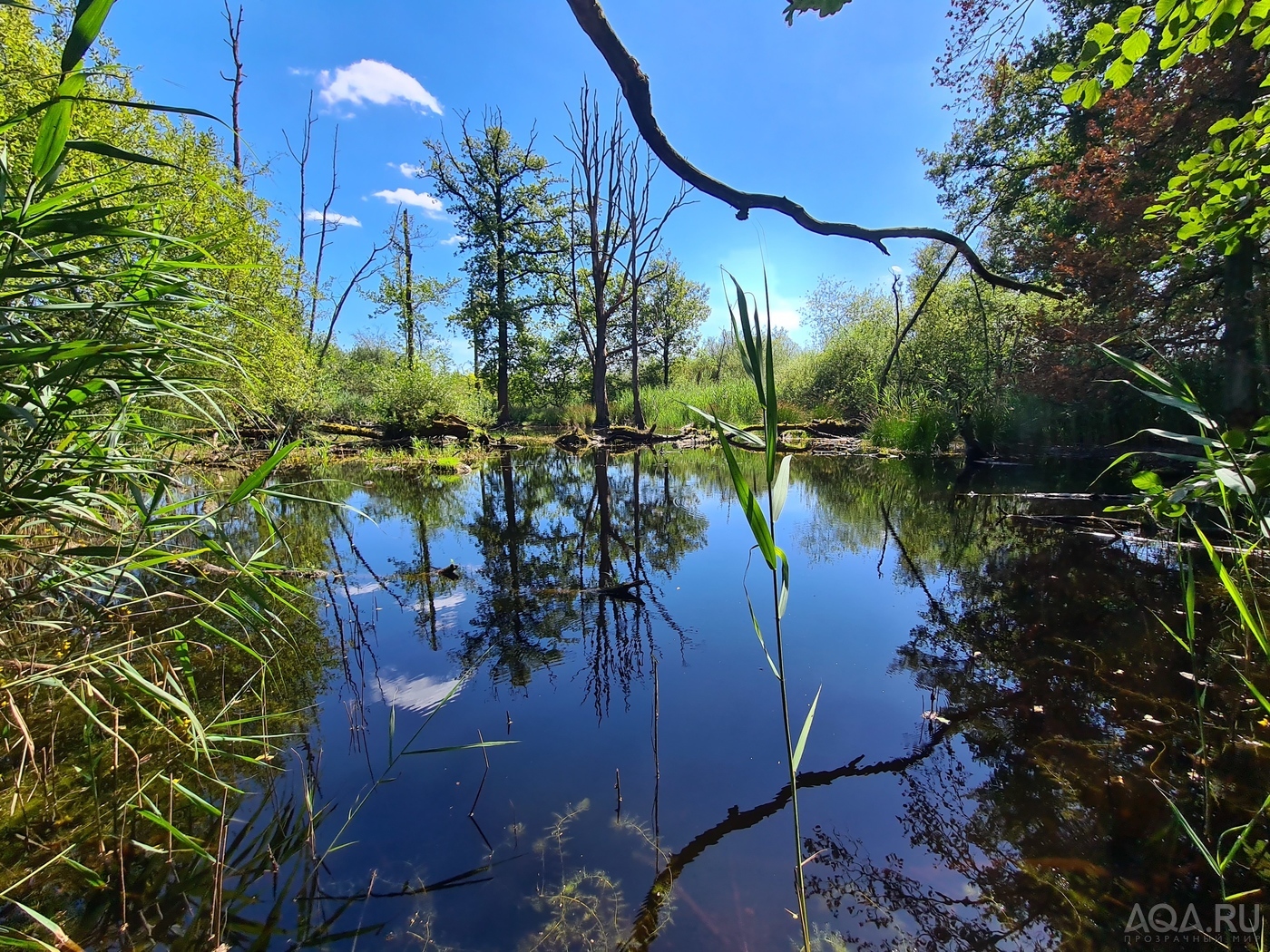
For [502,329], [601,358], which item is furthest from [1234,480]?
[502,329]

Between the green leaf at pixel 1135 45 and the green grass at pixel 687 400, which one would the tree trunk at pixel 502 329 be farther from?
the green leaf at pixel 1135 45

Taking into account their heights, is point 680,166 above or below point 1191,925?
above

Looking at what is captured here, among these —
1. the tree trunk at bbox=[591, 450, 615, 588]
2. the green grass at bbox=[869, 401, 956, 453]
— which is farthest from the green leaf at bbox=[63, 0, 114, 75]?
the green grass at bbox=[869, 401, 956, 453]

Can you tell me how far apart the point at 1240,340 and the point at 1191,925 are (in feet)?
26.0

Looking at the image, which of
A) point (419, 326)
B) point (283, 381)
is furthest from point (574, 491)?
point (419, 326)

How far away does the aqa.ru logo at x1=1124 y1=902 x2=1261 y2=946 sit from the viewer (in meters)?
1.13

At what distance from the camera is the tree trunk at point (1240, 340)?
588cm

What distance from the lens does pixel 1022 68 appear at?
998cm

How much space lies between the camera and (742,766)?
5.78ft

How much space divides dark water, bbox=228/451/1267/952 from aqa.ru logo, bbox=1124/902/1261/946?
37 millimetres

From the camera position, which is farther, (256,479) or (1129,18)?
(1129,18)

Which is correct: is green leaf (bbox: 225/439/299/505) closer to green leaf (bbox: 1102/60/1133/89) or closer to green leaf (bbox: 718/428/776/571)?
green leaf (bbox: 718/428/776/571)

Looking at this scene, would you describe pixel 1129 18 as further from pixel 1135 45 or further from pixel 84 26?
pixel 84 26

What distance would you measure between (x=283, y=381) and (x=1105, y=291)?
39.9 feet
